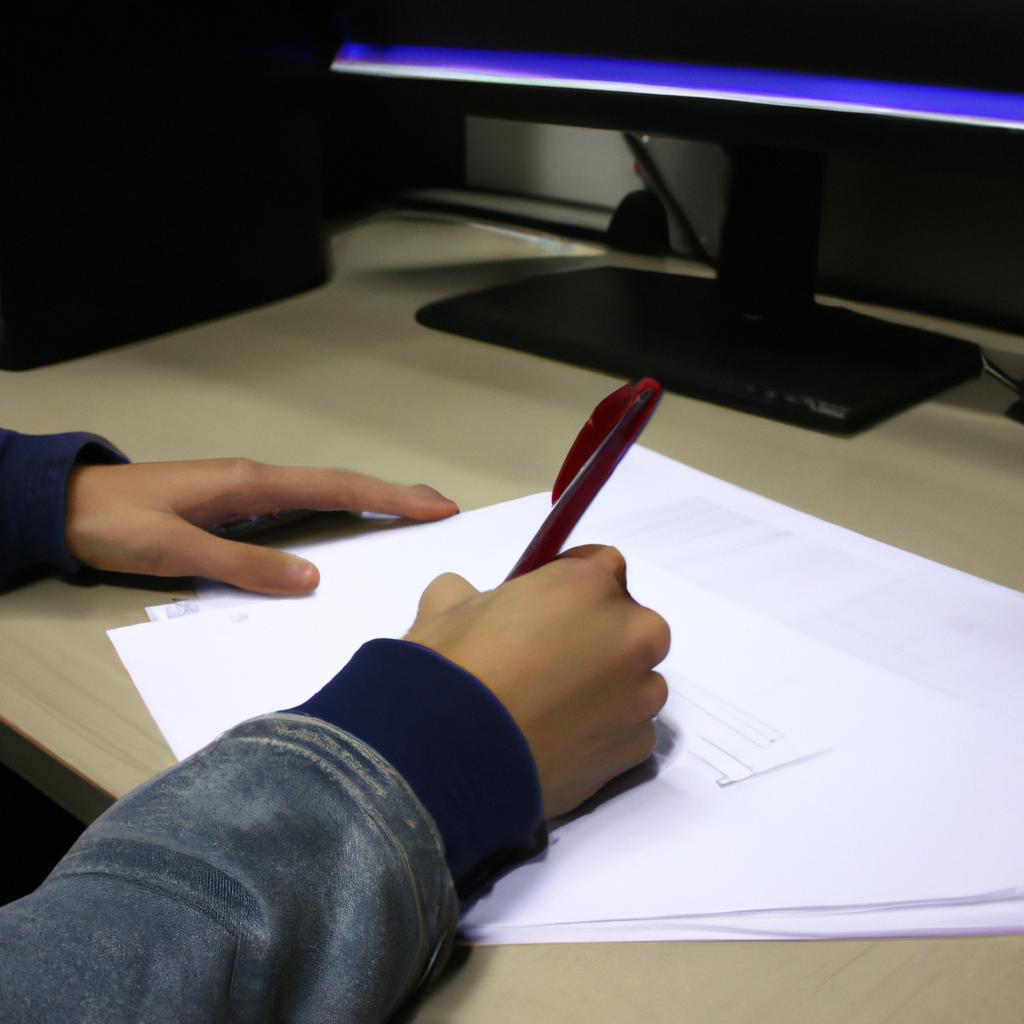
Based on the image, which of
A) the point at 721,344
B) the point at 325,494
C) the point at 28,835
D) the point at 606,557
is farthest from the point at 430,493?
the point at 28,835

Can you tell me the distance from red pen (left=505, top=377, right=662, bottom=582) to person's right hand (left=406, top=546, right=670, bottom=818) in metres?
0.01

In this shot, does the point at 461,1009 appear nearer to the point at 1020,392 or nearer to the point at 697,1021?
the point at 697,1021

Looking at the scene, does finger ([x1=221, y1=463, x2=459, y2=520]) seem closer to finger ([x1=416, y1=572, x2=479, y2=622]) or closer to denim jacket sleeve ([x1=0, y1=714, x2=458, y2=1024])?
finger ([x1=416, y1=572, x2=479, y2=622])

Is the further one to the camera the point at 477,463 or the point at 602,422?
the point at 477,463

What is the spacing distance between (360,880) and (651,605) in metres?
0.20

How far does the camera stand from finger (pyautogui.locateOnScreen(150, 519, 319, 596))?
0.48 m

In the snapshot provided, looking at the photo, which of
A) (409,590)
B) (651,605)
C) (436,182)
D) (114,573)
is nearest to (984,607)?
(651,605)

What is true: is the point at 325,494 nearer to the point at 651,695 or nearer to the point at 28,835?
the point at 651,695

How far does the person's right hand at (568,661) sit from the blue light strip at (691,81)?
35 cm

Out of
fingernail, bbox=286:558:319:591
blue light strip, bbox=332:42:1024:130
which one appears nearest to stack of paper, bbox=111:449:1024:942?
fingernail, bbox=286:558:319:591

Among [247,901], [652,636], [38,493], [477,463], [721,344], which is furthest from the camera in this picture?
[721,344]

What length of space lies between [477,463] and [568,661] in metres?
0.25

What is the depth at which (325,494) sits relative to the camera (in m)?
0.54

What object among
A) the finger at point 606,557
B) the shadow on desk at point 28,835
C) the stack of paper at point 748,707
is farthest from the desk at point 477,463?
the shadow on desk at point 28,835
